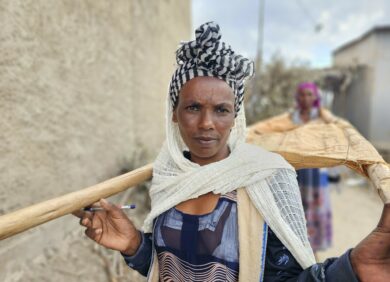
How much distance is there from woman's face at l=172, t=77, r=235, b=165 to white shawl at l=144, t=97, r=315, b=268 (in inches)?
3.0

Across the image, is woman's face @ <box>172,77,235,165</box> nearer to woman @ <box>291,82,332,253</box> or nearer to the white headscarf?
the white headscarf

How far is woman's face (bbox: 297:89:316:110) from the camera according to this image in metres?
3.85

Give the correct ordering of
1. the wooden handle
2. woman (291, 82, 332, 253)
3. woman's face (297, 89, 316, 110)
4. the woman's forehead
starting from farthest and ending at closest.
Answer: woman's face (297, 89, 316, 110) → woman (291, 82, 332, 253) → the woman's forehead → the wooden handle

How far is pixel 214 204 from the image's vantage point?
46.6 inches

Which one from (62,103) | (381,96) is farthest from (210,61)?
(381,96)

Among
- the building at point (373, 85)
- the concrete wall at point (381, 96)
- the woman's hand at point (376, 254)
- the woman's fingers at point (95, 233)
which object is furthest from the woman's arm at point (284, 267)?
the concrete wall at point (381, 96)

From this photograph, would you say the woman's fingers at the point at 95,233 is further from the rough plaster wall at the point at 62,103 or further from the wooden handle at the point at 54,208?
the rough plaster wall at the point at 62,103

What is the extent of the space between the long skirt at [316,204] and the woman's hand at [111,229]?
262cm

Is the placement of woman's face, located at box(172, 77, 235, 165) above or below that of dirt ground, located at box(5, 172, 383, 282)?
above

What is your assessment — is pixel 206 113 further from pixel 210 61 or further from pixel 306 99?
pixel 306 99

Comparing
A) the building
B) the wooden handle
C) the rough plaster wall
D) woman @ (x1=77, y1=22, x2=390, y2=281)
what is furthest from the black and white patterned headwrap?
the building

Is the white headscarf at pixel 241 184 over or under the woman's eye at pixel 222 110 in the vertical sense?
under

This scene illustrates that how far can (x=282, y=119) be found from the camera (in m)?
3.48

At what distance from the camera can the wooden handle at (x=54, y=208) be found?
0.92 m
